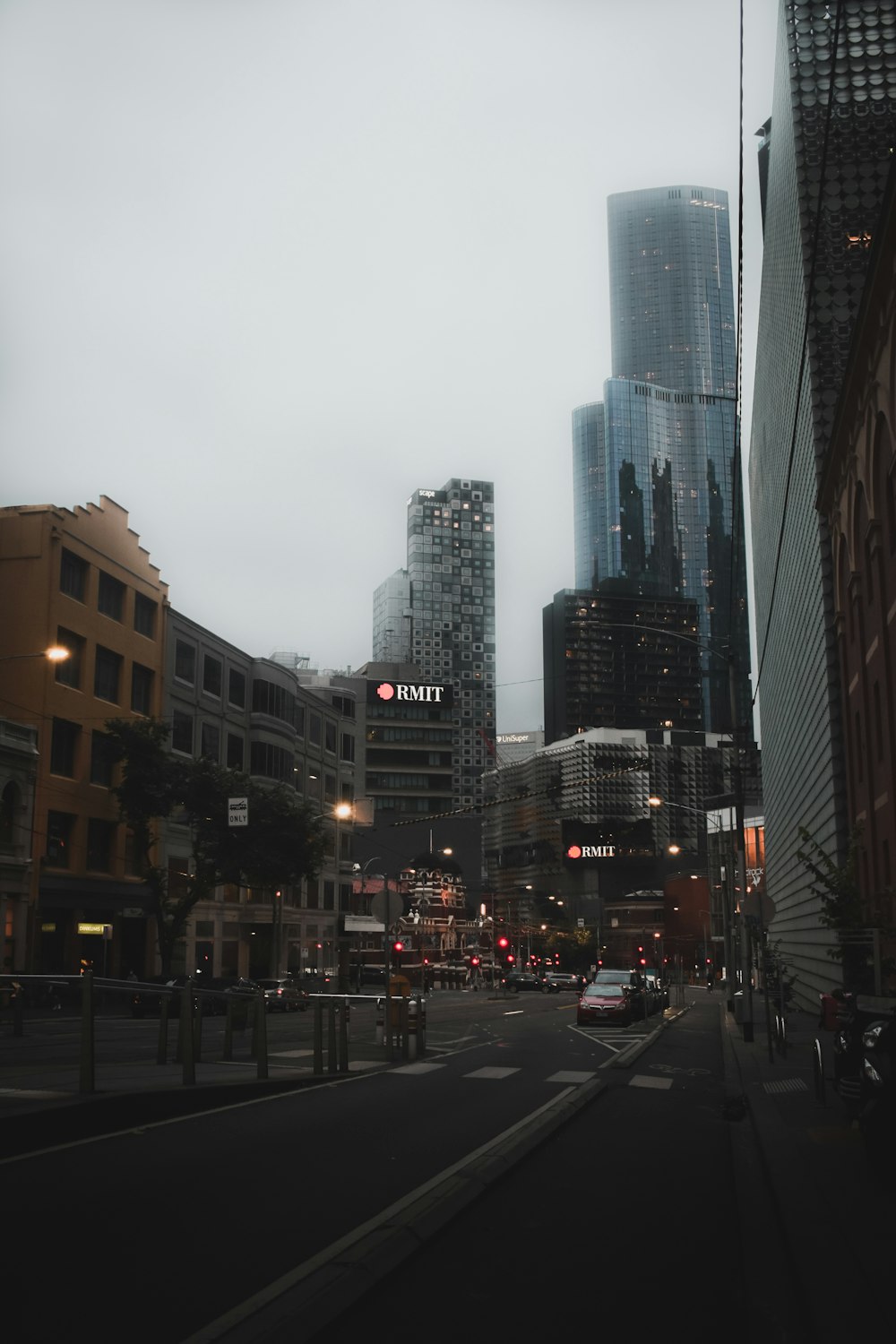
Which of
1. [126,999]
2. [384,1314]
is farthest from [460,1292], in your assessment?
[126,999]

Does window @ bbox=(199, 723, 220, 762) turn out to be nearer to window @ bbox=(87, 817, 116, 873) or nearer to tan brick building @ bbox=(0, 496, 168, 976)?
tan brick building @ bbox=(0, 496, 168, 976)

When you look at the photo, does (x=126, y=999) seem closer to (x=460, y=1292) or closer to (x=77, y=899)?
(x=460, y=1292)

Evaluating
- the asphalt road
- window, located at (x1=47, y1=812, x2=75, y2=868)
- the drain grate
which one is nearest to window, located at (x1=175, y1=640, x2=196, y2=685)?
window, located at (x1=47, y1=812, x2=75, y2=868)

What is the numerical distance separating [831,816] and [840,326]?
46.3ft

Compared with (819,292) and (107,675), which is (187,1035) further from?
(107,675)

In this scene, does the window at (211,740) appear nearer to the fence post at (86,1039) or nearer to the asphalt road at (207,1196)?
the asphalt road at (207,1196)

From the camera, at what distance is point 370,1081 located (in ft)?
60.4

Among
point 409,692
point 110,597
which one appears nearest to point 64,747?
point 110,597

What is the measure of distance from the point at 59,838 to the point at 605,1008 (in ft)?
72.9

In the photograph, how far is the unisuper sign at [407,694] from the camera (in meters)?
134

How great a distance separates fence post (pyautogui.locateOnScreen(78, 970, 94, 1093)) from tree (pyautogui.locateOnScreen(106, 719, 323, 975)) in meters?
36.3

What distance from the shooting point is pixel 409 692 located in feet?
444

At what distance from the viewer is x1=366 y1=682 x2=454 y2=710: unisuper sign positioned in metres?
134

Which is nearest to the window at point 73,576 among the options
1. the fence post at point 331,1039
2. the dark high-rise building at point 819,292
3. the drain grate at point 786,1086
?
the dark high-rise building at point 819,292
